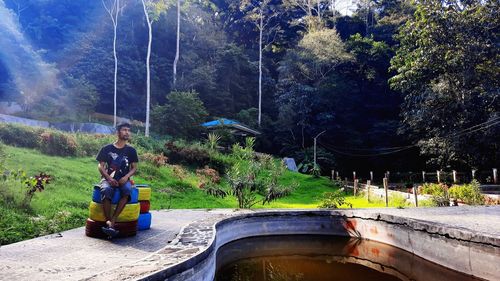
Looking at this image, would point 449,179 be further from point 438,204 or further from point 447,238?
point 447,238

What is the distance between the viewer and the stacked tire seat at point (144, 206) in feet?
19.6

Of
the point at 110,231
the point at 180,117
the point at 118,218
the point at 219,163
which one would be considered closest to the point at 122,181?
the point at 118,218

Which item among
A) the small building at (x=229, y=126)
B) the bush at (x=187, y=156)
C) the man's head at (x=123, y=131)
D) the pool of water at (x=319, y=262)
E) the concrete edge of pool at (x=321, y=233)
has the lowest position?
the pool of water at (x=319, y=262)

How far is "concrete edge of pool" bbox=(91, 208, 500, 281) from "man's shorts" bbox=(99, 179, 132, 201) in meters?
0.92

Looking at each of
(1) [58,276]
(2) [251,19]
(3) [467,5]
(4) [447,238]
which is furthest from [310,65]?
(1) [58,276]

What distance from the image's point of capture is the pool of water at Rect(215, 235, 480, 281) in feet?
19.5

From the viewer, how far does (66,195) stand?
906 cm

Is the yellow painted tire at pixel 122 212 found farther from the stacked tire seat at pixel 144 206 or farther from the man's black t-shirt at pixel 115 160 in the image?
the stacked tire seat at pixel 144 206

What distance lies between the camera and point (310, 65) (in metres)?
34.1

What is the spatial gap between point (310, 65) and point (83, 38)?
21704 mm

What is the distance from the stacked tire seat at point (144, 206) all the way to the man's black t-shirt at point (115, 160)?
68 cm

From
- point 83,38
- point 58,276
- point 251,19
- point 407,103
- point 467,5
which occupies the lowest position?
point 58,276

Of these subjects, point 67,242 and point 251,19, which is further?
point 251,19

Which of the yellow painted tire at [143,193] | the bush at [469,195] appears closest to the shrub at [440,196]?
the bush at [469,195]
